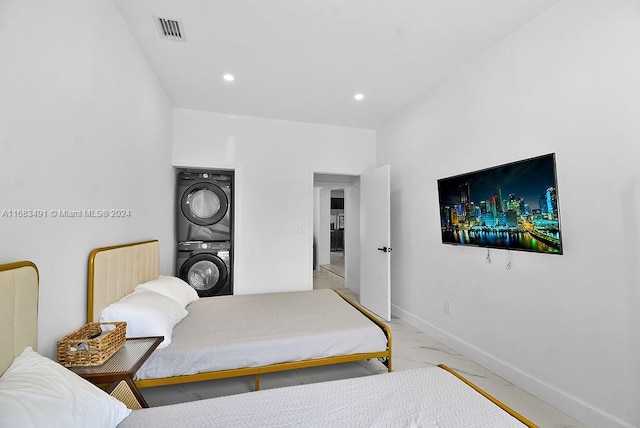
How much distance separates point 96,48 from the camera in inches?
68.6

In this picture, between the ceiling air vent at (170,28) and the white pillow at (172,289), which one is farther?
the white pillow at (172,289)

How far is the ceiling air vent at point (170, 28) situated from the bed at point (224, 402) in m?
1.89

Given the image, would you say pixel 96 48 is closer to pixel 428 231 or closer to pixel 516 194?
pixel 516 194

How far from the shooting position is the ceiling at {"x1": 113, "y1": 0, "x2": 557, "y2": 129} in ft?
6.59

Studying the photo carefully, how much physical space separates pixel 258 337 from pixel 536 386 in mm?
1991

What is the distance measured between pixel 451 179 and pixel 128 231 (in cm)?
286

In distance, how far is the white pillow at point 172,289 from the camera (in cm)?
230

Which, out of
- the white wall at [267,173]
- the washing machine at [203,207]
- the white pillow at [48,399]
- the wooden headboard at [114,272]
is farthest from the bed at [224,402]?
the white wall at [267,173]

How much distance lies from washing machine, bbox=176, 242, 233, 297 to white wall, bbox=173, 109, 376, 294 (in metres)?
0.16

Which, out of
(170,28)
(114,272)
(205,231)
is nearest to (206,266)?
(205,231)

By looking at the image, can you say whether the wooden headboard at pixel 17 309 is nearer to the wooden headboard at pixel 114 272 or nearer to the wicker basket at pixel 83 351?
the wicker basket at pixel 83 351

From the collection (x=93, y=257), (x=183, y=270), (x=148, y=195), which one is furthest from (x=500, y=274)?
(x=183, y=270)

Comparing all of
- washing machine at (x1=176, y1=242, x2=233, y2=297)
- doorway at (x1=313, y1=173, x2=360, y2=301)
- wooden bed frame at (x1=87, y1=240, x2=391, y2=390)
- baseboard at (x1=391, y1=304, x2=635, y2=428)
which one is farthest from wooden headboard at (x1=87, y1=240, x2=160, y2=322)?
baseboard at (x1=391, y1=304, x2=635, y2=428)

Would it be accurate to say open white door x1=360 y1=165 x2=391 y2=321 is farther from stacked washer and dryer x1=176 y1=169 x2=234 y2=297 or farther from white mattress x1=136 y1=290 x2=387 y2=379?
stacked washer and dryer x1=176 y1=169 x2=234 y2=297
